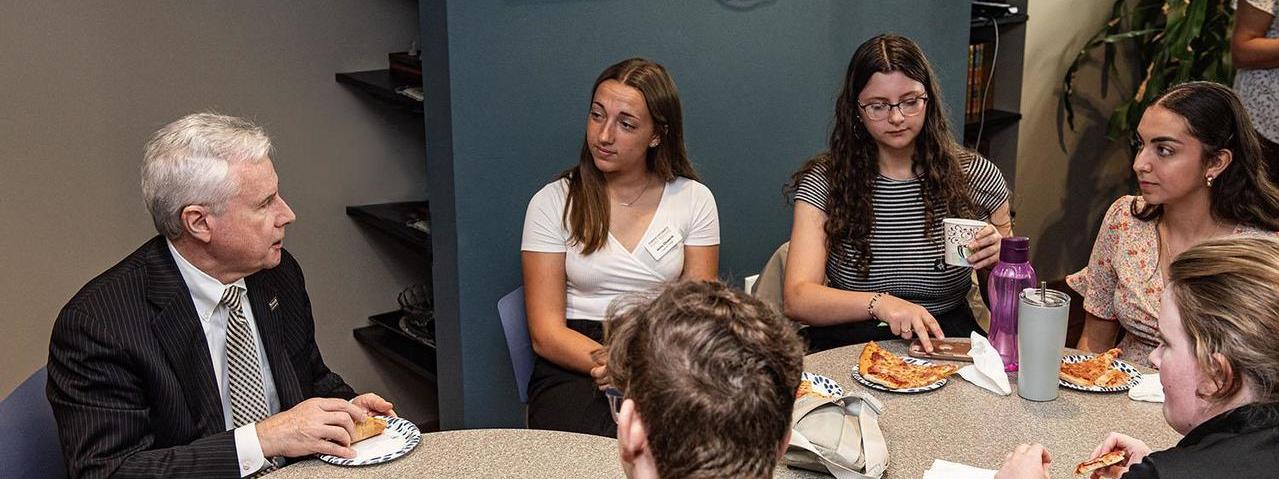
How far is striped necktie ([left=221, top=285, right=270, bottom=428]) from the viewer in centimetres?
204

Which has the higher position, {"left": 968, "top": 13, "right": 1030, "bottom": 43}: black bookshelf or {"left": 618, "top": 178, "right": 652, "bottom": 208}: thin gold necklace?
{"left": 968, "top": 13, "right": 1030, "bottom": 43}: black bookshelf

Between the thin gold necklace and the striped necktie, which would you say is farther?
the thin gold necklace

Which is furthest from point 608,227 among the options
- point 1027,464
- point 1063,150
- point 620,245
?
point 1063,150

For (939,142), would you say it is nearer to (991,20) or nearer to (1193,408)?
(1193,408)

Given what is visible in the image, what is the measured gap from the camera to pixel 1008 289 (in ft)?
6.96

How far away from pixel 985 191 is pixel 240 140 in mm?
1617

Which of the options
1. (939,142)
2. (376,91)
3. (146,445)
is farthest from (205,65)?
(939,142)

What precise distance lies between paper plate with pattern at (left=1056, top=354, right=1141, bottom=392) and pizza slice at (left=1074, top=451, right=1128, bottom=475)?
306 millimetres

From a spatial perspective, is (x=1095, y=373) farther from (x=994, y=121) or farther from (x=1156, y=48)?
(x=1156, y=48)

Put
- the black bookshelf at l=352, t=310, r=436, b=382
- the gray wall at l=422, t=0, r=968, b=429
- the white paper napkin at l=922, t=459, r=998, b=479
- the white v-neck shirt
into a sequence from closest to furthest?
the white paper napkin at l=922, t=459, r=998, b=479
the white v-neck shirt
the gray wall at l=422, t=0, r=968, b=429
the black bookshelf at l=352, t=310, r=436, b=382

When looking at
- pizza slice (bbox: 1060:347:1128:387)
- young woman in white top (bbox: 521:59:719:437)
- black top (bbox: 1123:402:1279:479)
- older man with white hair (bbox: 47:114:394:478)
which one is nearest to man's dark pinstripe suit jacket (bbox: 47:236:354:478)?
older man with white hair (bbox: 47:114:394:478)

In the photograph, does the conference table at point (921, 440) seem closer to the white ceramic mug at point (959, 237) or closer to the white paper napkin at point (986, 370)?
the white paper napkin at point (986, 370)

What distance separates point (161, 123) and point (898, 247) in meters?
1.99

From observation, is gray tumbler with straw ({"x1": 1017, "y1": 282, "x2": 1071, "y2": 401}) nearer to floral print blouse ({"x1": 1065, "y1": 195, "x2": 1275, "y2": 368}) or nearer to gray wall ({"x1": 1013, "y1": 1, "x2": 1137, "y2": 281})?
floral print blouse ({"x1": 1065, "y1": 195, "x2": 1275, "y2": 368})
